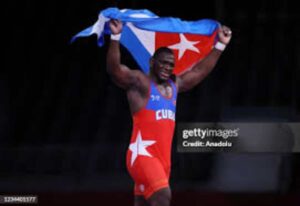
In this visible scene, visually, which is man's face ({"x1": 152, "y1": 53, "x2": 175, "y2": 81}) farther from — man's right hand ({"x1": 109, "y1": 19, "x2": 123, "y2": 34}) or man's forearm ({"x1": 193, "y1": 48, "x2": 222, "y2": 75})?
man's right hand ({"x1": 109, "y1": 19, "x2": 123, "y2": 34})

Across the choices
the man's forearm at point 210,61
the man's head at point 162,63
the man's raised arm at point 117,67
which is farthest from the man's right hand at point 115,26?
the man's forearm at point 210,61

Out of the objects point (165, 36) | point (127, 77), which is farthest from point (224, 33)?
point (127, 77)

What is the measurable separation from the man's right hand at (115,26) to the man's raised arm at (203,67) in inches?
30.5

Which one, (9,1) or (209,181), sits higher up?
(9,1)

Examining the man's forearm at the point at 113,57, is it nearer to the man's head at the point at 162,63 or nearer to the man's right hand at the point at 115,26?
the man's right hand at the point at 115,26

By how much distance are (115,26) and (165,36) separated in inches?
23.7

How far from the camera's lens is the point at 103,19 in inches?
303

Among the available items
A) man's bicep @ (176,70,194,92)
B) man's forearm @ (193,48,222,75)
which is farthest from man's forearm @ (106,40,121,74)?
man's forearm @ (193,48,222,75)

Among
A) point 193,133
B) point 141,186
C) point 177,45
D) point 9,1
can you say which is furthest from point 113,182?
point 9,1

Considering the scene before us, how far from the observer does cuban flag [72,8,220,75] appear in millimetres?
7844

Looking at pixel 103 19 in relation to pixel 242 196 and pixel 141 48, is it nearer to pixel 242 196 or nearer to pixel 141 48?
pixel 141 48

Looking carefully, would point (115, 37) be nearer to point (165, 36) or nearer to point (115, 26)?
point (115, 26)

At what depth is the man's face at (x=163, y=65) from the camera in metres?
7.90

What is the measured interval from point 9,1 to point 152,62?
1420 millimetres
